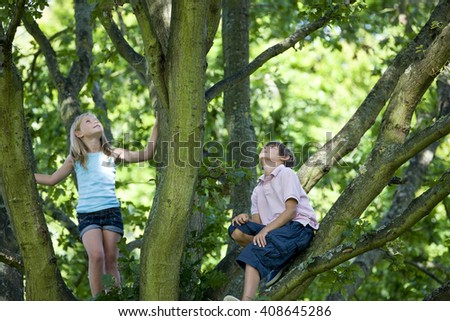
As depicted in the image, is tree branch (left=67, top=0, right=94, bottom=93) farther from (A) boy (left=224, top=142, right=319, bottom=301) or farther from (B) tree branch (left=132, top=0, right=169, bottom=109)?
(B) tree branch (left=132, top=0, right=169, bottom=109)

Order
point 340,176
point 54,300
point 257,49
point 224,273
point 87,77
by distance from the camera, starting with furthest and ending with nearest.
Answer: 1. point 257,49
2. point 340,176
3. point 87,77
4. point 224,273
5. point 54,300

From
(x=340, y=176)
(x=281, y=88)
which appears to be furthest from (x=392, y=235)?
(x=281, y=88)

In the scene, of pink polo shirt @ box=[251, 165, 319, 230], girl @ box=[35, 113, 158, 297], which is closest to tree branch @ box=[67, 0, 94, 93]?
girl @ box=[35, 113, 158, 297]

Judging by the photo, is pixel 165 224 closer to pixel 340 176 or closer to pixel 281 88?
pixel 340 176

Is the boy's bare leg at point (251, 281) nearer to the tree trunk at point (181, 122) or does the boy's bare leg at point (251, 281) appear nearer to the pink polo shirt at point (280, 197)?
the pink polo shirt at point (280, 197)

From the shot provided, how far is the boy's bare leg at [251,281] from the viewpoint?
5836 millimetres

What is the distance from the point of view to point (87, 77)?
974cm

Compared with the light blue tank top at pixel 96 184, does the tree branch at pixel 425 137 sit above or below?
above

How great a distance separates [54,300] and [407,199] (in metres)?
5.82

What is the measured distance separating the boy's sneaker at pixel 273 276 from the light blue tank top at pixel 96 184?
53.7 inches

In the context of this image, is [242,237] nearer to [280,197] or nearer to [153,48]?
[280,197]

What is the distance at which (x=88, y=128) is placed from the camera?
6.96 meters

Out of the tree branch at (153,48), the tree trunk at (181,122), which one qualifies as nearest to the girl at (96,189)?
the tree branch at (153,48)

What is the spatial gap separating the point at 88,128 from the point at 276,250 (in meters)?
1.90
